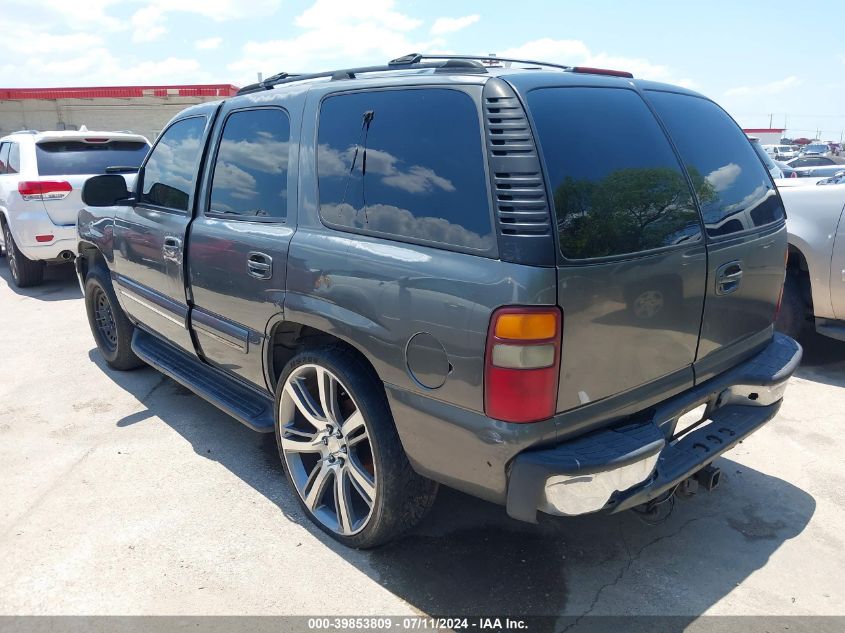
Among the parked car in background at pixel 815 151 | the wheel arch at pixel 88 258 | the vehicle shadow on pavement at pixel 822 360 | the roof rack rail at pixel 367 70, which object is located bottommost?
the parked car in background at pixel 815 151

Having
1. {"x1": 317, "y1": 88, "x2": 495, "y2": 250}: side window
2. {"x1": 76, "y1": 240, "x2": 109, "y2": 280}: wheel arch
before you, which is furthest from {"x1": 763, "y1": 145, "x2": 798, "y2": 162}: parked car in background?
{"x1": 317, "y1": 88, "x2": 495, "y2": 250}: side window

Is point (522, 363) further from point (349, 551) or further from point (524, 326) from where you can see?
point (349, 551)

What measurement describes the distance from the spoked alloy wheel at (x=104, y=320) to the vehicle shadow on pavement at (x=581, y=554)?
7.52 ft

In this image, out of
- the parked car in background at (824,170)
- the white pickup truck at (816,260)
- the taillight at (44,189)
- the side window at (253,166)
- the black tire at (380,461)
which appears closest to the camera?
the black tire at (380,461)

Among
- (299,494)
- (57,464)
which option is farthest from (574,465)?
(57,464)

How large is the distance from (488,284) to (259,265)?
1.30 m

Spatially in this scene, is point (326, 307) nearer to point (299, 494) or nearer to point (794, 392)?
point (299, 494)

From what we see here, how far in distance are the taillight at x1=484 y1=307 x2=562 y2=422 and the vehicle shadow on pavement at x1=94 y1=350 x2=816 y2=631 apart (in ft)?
1.52

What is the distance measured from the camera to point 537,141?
207 cm

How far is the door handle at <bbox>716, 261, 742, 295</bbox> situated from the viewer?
2.56 m

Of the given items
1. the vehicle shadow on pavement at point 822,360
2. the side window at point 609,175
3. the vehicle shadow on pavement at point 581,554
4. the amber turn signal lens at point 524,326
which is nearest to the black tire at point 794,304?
the vehicle shadow on pavement at point 822,360

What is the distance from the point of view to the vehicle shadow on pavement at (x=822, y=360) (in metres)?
4.77

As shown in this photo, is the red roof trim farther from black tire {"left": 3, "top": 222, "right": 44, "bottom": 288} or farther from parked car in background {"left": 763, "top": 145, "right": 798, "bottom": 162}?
parked car in background {"left": 763, "top": 145, "right": 798, "bottom": 162}

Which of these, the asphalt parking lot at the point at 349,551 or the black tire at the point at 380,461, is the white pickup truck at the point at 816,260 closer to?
the asphalt parking lot at the point at 349,551
